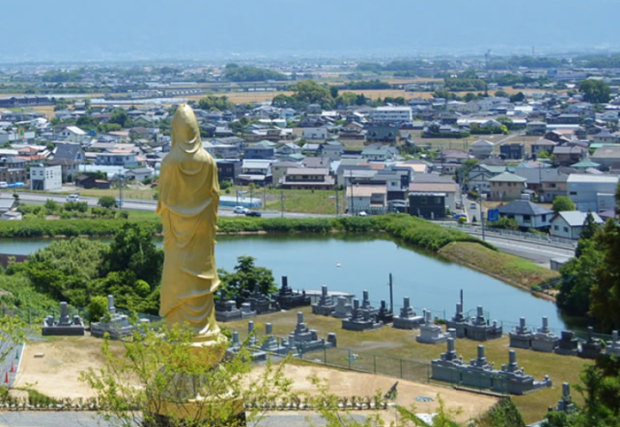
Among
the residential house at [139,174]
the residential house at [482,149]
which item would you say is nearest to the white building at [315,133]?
the residential house at [482,149]

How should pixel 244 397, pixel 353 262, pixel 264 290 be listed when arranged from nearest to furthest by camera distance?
pixel 244 397, pixel 264 290, pixel 353 262

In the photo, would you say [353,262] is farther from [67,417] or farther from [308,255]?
[67,417]

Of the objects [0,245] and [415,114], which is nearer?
[0,245]

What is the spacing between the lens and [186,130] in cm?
1274

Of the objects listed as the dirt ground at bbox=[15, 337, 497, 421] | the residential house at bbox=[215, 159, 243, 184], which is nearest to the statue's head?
the dirt ground at bbox=[15, 337, 497, 421]

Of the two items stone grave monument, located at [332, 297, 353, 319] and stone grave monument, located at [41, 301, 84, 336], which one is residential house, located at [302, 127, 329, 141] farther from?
stone grave monument, located at [41, 301, 84, 336]

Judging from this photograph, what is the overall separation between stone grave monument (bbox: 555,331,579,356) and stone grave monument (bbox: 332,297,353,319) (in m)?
5.30

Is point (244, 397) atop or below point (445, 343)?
atop

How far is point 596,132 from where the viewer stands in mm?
72562

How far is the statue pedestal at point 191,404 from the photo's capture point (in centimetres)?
1186

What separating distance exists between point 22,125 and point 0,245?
4405 centimetres

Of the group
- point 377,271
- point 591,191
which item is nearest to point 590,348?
point 377,271

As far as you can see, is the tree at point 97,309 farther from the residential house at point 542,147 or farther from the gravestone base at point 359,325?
the residential house at point 542,147

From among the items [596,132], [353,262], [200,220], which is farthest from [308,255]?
[596,132]
